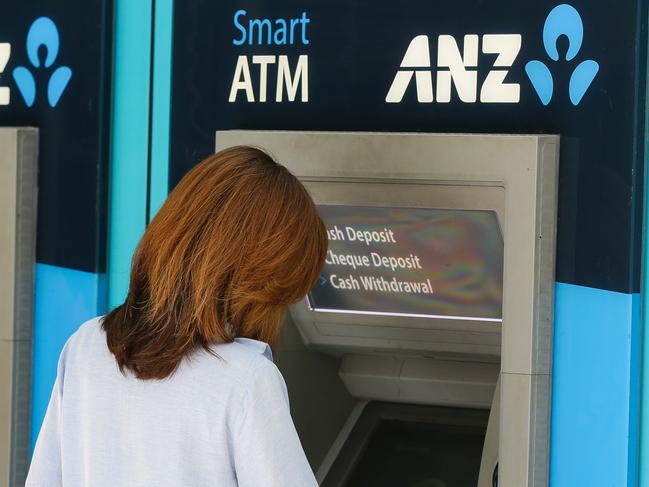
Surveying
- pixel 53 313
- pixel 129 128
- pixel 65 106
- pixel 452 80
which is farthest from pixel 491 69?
pixel 53 313

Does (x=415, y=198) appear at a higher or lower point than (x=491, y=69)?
lower

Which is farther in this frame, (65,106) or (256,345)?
(65,106)

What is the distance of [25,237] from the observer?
110 inches

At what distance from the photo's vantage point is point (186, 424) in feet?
5.23

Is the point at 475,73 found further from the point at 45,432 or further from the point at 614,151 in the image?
the point at 45,432

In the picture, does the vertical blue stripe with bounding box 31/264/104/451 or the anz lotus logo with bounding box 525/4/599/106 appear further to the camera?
the vertical blue stripe with bounding box 31/264/104/451

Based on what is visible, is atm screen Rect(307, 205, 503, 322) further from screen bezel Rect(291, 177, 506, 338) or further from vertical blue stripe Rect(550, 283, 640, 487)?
vertical blue stripe Rect(550, 283, 640, 487)

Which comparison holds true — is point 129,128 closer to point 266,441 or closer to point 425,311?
point 425,311

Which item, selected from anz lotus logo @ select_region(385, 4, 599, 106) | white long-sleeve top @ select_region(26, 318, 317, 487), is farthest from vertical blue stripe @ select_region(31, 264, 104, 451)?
white long-sleeve top @ select_region(26, 318, 317, 487)

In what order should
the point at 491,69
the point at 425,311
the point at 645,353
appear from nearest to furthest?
1. the point at 645,353
2. the point at 491,69
3. the point at 425,311

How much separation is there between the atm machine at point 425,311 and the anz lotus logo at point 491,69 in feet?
0.33

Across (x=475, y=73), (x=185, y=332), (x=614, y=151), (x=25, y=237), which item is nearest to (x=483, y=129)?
(x=475, y=73)

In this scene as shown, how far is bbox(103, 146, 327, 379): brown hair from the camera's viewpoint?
1.61 meters

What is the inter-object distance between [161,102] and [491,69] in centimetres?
80
